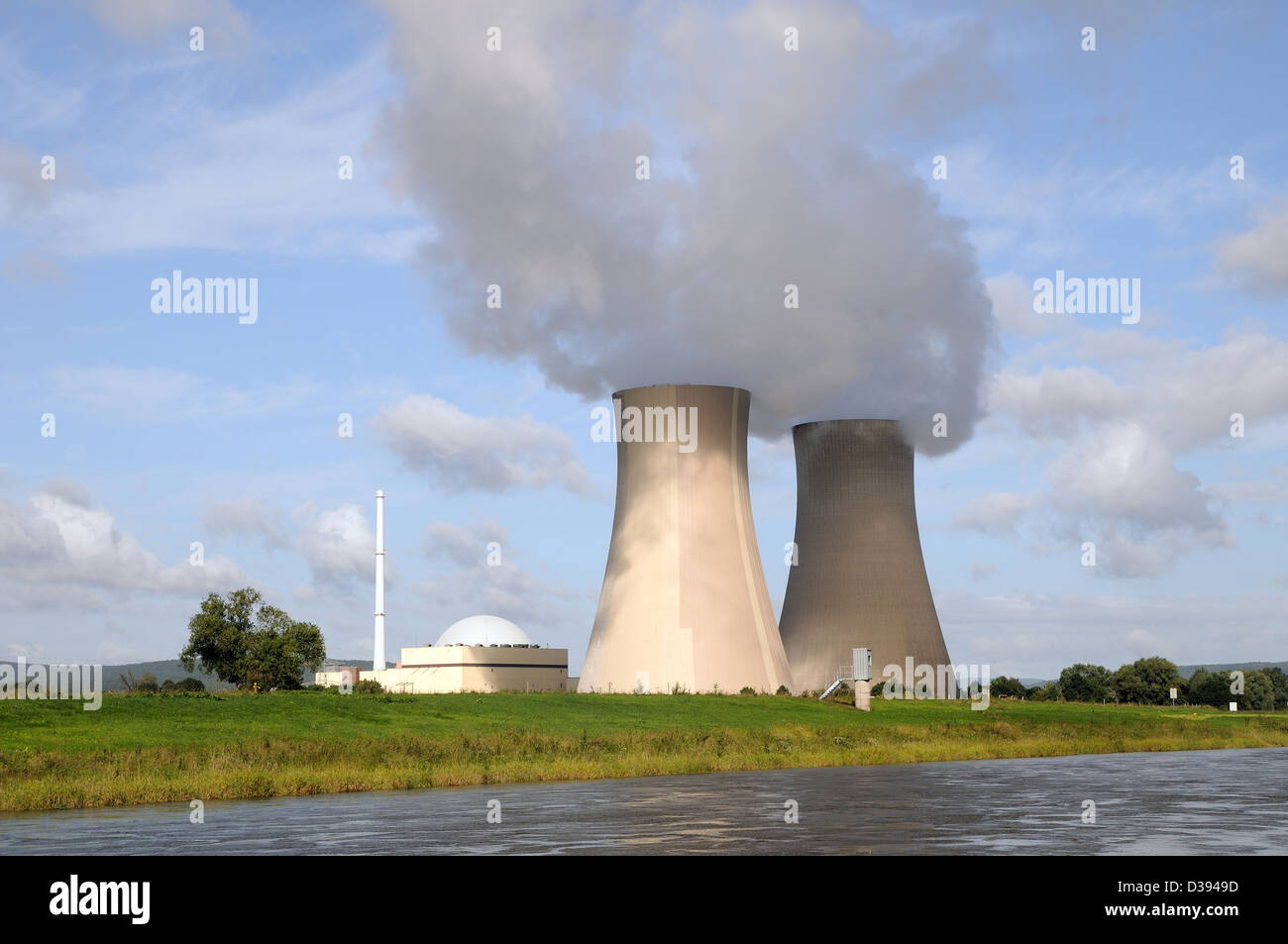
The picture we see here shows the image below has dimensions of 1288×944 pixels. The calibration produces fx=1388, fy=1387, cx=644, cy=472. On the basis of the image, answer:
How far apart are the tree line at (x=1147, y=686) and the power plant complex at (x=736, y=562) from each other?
27566mm

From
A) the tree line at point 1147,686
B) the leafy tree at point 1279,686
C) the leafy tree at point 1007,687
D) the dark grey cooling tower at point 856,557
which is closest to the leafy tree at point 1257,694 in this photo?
the tree line at point 1147,686

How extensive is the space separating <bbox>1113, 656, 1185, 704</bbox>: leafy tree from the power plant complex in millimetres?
33438

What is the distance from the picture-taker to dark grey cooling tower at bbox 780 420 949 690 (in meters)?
62.1

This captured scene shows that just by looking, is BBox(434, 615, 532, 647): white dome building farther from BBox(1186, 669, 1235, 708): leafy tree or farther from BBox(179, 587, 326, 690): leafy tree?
BBox(1186, 669, 1235, 708): leafy tree

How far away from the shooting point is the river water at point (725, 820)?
15.6 metres

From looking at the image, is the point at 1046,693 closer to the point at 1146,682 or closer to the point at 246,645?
the point at 1146,682

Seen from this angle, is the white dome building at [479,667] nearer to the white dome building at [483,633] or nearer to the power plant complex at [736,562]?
the white dome building at [483,633]

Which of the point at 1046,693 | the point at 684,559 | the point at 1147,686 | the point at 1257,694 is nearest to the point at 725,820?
the point at 684,559

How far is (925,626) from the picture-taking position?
211ft

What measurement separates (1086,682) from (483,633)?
4178cm

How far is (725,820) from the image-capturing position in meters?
19.1

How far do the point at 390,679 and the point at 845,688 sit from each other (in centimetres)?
2929
